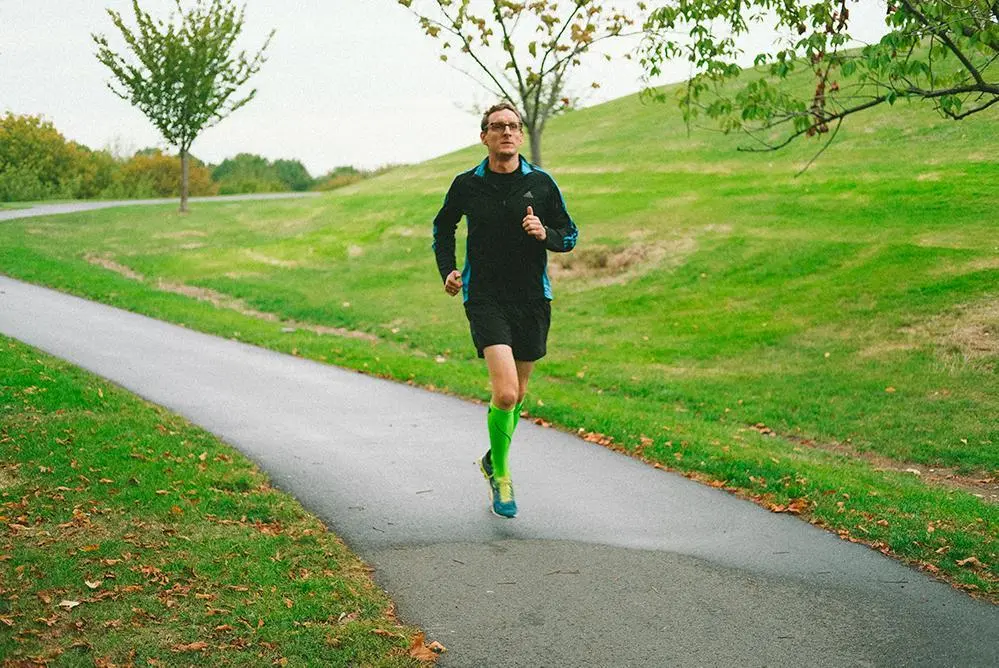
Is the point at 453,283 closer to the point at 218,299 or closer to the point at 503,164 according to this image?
the point at 503,164

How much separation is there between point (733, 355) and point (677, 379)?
1.56 m

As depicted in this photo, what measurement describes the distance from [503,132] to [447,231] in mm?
910

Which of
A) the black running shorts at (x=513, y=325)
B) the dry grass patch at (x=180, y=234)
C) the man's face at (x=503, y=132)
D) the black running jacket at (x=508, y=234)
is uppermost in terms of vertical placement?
the man's face at (x=503, y=132)

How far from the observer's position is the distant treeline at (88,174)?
50.8 metres

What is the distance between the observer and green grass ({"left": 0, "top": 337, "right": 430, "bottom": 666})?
446 centimetres

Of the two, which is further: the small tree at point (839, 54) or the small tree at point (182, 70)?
the small tree at point (182, 70)

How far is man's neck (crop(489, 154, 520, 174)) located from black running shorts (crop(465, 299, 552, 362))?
85 centimetres

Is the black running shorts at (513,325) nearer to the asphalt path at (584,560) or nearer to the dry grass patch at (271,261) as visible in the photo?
the asphalt path at (584,560)

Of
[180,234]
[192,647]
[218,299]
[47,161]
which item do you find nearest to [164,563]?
[192,647]

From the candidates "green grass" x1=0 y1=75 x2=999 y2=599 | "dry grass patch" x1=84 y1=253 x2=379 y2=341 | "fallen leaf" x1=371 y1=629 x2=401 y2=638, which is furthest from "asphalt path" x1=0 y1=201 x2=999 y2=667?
"dry grass patch" x1=84 y1=253 x2=379 y2=341

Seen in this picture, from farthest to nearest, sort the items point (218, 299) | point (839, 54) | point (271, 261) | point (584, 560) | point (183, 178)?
point (183, 178)
point (271, 261)
point (218, 299)
point (839, 54)
point (584, 560)

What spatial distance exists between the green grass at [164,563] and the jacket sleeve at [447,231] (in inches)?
74.7

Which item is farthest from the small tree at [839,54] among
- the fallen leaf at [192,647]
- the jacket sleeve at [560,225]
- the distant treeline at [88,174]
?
the distant treeline at [88,174]

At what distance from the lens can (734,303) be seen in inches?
685
